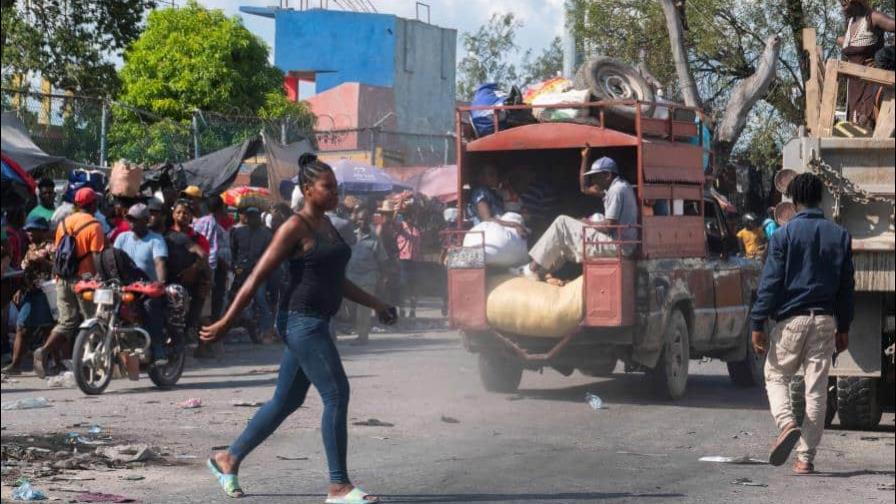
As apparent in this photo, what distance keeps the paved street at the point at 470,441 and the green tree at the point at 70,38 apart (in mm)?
3413

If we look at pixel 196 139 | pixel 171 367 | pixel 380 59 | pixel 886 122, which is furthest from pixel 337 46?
pixel 886 122

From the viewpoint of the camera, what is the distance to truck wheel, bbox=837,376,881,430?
1098 centimetres

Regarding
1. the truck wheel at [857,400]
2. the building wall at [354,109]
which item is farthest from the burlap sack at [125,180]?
the building wall at [354,109]

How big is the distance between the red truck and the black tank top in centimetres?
506

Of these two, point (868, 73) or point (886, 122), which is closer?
point (886, 122)

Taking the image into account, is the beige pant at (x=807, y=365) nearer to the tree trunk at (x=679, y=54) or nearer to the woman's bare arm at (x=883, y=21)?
the woman's bare arm at (x=883, y=21)

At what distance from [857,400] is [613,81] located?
181 inches

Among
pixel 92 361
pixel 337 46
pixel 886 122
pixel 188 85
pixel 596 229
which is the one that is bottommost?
pixel 92 361

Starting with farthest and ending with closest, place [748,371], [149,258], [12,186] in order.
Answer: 1. [748,371]
2. [149,258]
3. [12,186]

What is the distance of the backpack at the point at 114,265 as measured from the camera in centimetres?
1363

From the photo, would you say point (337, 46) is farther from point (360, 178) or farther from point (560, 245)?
point (560, 245)

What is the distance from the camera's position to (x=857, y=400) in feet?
36.2

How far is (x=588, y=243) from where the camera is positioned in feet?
41.9

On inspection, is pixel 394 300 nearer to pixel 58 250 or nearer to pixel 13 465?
pixel 58 250
